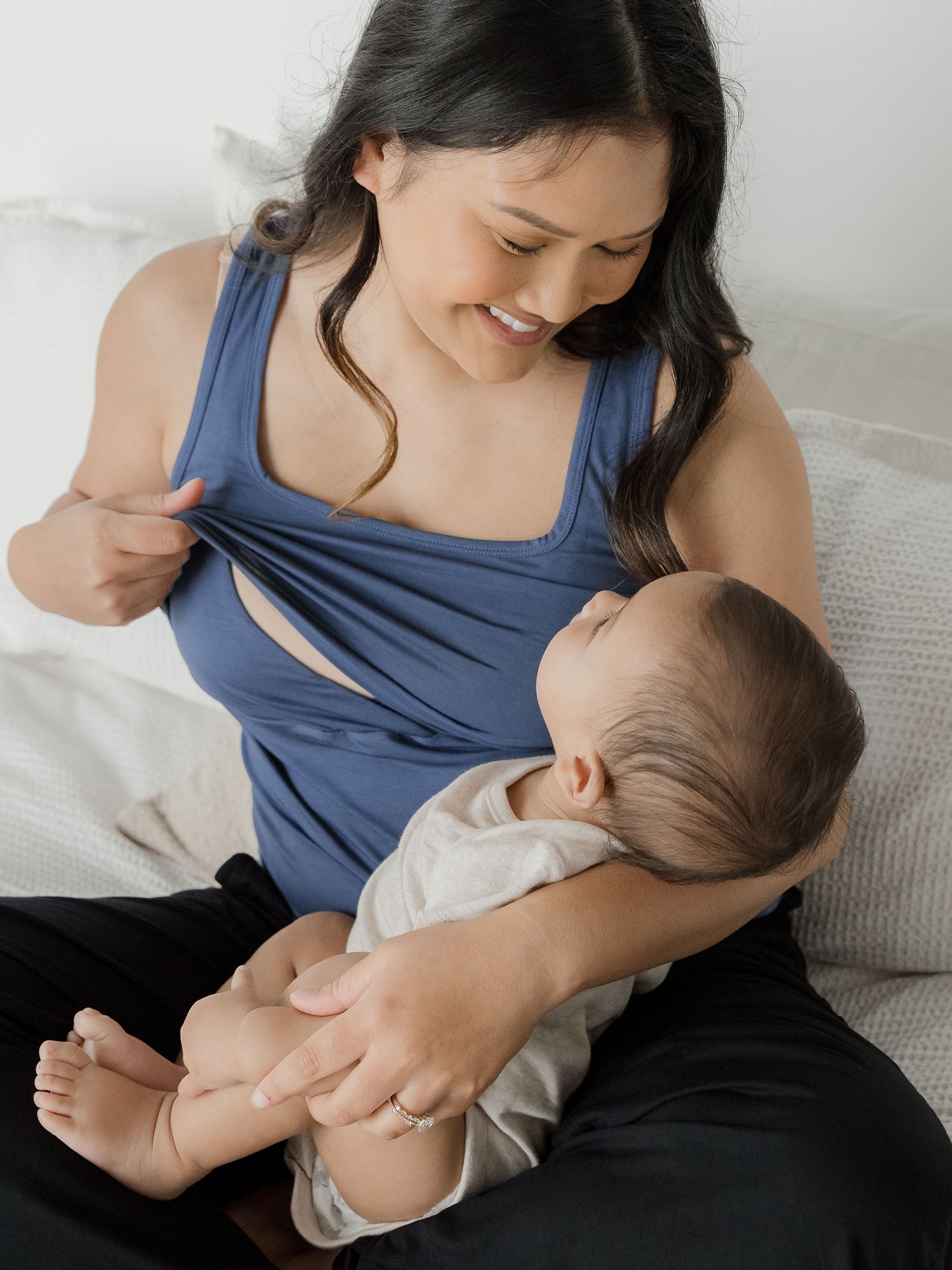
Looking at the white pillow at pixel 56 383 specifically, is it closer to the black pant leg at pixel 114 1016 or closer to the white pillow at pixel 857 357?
the black pant leg at pixel 114 1016

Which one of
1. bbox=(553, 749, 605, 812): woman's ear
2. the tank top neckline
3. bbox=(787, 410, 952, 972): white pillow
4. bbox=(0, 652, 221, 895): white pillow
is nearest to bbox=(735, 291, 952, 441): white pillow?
bbox=(787, 410, 952, 972): white pillow

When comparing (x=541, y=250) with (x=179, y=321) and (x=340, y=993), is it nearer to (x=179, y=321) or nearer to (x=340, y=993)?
(x=179, y=321)

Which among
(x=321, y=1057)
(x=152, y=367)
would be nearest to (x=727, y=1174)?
(x=321, y=1057)

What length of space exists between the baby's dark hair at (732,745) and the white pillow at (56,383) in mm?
1055

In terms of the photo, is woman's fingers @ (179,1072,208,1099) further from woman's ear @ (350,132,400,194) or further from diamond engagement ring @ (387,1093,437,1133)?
woman's ear @ (350,132,400,194)

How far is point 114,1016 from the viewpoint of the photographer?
1.17 metres

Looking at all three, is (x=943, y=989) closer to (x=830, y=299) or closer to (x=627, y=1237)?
(x=627, y=1237)

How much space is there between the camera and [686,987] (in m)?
1.15

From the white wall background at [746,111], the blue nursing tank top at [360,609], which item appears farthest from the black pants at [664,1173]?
the white wall background at [746,111]

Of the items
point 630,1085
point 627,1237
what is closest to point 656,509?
point 630,1085

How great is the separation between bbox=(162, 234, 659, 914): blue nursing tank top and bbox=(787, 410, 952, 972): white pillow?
1.22ft

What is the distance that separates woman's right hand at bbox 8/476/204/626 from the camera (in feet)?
4.07

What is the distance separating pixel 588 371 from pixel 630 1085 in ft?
2.63

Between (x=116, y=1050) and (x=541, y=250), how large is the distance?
92cm
